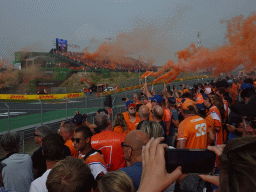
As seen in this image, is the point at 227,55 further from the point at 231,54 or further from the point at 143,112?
the point at 143,112

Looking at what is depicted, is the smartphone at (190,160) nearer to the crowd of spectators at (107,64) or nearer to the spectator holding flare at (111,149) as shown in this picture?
the spectator holding flare at (111,149)

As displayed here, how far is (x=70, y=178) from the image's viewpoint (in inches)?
69.5

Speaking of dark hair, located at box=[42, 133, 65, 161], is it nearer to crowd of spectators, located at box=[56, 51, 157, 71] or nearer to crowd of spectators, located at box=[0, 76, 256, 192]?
crowd of spectators, located at box=[0, 76, 256, 192]

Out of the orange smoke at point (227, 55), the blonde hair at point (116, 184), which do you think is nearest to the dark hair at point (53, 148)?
the blonde hair at point (116, 184)

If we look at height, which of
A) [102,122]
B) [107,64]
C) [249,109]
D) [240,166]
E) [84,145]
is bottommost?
[84,145]

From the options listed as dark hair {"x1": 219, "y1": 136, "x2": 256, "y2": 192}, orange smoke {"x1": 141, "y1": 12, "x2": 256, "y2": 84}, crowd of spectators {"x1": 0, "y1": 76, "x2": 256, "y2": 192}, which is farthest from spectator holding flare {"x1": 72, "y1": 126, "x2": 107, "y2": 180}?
orange smoke {"x1": 141, "y1": 12, "x2": 256, "y2": 84}

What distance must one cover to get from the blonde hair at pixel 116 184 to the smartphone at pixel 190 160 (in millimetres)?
622

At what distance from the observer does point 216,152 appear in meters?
1.21

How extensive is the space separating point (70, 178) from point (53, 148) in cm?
126

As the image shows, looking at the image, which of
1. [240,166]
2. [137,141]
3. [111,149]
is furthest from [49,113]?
[240,166]

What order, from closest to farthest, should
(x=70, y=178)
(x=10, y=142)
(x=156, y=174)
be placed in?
1. (x=156, y=174)
2. (x=70, y=178)
3. (x=10, y=142)

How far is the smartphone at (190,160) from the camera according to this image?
116 centimetres

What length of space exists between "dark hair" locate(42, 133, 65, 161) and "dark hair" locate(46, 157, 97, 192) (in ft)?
3.65

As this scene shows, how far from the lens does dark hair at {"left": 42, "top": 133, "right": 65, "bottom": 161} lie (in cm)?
289
